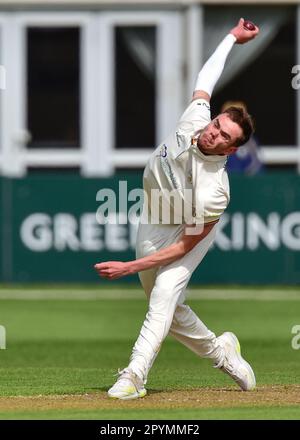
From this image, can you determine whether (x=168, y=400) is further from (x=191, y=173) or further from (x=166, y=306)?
(x=191, y=173)

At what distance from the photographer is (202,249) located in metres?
9.86

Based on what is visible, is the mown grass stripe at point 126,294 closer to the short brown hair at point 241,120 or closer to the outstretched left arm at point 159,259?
the outstretched left arm at point 159,259

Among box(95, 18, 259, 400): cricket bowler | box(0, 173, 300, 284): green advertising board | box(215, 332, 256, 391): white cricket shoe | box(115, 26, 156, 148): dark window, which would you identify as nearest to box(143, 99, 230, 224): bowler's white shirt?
box(95, 18, 259, 400): cricket bowler

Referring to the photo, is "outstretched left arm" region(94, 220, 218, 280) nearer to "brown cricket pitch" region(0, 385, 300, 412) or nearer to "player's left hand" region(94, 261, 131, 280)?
"player's left hand" region(94, 261, 131, 280)

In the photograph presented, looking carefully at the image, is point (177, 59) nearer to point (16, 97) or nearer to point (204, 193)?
point (16, 97)

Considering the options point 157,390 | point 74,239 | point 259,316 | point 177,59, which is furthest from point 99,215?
point 157,390

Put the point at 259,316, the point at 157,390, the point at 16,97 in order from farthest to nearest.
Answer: the point at 16,97
the point at 259,316
the point at 157,390

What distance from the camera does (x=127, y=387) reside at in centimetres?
946

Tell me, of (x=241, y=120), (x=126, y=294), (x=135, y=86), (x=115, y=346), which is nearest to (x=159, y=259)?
(x=241, y=120)

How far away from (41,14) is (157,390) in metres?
13.8

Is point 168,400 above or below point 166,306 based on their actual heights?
below

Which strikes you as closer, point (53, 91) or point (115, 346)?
point (115, 346)

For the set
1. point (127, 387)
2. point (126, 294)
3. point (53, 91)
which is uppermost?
point (53, 91)

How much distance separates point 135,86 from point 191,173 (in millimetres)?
14001
